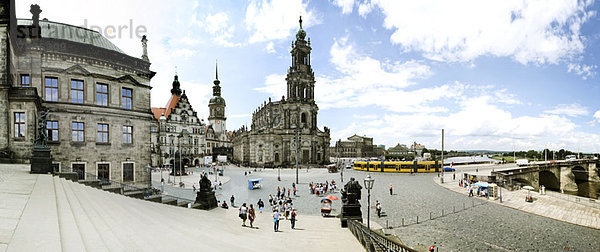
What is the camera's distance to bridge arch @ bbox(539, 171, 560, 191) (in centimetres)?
5578

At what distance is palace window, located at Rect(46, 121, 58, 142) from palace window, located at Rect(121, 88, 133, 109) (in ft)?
13.7

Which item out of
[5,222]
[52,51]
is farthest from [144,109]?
[5,222]

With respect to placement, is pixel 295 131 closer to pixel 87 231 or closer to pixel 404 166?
pixel 404 166

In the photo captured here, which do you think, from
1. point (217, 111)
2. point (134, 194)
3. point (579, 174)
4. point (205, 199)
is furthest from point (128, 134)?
point (579, 174)

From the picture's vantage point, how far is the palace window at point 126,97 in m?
20.5

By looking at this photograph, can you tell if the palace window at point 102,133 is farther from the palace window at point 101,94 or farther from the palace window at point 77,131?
the palace window at point 101,94

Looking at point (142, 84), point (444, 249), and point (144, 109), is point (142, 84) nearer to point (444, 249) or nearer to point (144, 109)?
point (144, 109)

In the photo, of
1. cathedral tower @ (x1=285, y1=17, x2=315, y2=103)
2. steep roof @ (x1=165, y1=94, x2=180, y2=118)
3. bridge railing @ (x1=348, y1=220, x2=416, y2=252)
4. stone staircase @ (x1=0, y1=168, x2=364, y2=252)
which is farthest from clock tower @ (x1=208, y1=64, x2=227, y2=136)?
bridge railing @ (x1=348, y1=220, x2=416, y2=252)

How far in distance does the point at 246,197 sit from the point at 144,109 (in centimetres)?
1176

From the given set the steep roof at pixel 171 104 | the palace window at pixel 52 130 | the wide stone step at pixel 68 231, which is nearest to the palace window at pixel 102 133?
the palace window at pixel 52 130

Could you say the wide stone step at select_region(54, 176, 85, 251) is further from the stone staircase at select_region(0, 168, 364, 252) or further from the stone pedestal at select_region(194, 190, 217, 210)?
the stone pedestal at select_region(194, 190, 217, 210)

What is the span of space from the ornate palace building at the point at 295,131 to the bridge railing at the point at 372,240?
51647 mm

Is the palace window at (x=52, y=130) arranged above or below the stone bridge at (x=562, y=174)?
above

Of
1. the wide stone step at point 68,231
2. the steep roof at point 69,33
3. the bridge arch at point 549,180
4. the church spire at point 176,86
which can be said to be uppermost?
the church spire at point 176,86
